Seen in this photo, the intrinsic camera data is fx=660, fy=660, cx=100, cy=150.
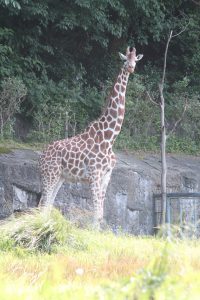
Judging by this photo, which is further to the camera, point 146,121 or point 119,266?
point 146,121

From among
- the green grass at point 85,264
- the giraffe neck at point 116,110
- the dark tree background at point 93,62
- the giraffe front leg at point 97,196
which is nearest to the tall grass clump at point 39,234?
the green grass at point 85,264

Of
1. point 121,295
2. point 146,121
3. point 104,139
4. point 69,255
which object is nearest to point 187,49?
point 146,121

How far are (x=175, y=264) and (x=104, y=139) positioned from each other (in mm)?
5551

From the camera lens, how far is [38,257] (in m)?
7.20

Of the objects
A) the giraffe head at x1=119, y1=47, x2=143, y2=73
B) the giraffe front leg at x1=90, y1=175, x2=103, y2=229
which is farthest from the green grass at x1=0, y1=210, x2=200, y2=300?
the giraffe head at x1=119, y1=47, x2=143, y2=73

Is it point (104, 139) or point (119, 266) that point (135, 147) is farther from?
point (119, 266)

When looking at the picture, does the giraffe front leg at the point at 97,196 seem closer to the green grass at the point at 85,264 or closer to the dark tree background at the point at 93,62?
the green grass at the point at 85,264

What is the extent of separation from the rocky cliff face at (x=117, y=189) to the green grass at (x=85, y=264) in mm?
2857

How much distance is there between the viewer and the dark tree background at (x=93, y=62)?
1593 cm

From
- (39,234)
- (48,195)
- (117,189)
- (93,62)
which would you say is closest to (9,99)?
(117,189)

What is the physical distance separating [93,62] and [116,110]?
7.55 m

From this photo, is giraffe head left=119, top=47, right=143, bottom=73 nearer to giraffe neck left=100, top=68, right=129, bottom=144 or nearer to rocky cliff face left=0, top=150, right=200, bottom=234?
giraffe neck left=100, top=68, right=129, bottom=144

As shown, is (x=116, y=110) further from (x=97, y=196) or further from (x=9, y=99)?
(x=9, y=99)

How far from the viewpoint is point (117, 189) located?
1260cm
